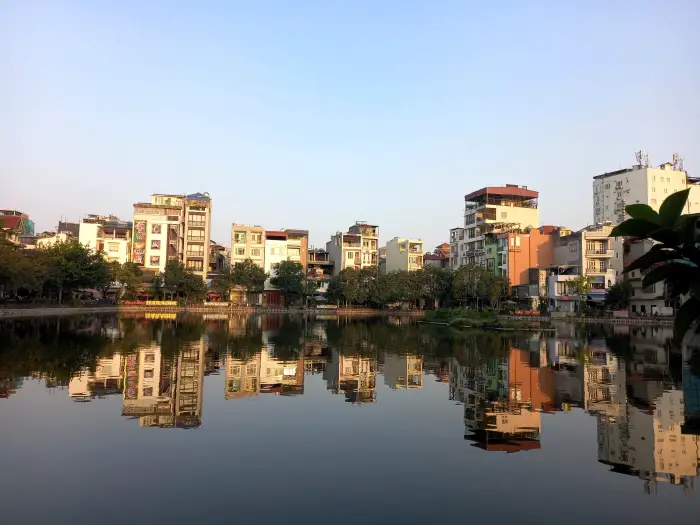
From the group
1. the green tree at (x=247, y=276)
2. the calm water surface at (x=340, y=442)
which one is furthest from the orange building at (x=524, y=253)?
the calm water surface at (x=340, y=442)

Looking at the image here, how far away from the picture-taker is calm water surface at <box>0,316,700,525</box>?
7.24 meters

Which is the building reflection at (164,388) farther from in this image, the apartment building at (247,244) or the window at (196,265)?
the apartment building at (247,244)

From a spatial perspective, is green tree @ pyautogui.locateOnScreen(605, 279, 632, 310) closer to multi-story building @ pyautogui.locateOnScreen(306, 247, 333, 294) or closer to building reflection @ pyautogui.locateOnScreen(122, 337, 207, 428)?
multi-story building @ pyautogui.locateOnScreen(306, 247, 333, 294)

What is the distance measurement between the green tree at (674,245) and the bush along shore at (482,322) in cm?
4399

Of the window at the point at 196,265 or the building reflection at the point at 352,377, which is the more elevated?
the window at the point at 196,265

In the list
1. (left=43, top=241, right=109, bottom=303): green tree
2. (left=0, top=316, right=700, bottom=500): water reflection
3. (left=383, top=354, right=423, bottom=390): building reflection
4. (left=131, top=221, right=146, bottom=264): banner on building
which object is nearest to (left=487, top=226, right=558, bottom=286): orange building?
(left=0, top=316, right=700, bottom=500): water reflection

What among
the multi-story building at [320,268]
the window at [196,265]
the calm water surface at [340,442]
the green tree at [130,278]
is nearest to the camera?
the calm water surface at [340,442]

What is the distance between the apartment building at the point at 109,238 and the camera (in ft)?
256

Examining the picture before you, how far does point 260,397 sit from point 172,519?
321 inches

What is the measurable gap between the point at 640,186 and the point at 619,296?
27.8 metres

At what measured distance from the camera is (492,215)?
81.7 meters

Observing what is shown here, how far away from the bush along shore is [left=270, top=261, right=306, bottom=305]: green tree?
28.7 metres

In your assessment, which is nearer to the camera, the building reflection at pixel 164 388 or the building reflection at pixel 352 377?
the building reflection at pixel 164 388

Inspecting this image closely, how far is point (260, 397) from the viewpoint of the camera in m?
14.8
